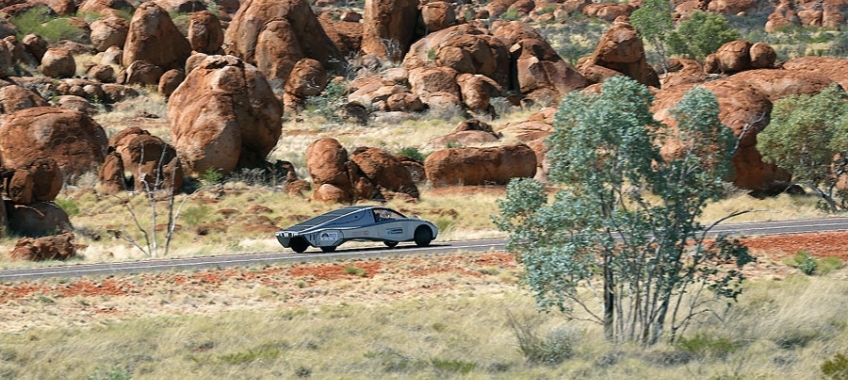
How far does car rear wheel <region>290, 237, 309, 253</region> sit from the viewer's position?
2817 cm

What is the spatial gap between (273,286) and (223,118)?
72.1ft

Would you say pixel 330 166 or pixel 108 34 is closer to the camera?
pixel 330 166

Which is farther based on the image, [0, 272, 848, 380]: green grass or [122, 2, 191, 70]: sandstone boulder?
[122, 2, 191, 70]: sandstone boulder

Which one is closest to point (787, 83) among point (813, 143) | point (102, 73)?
point (813, 143)

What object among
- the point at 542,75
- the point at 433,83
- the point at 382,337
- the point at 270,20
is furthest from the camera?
the point at 270,20

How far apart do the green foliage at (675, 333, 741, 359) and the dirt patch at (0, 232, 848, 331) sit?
648 cm

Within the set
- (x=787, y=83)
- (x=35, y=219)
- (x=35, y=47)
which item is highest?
(x=35, y=47)

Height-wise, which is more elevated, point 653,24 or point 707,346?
point 653,24

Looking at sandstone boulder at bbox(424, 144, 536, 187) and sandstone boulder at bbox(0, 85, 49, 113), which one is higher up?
sandstone boulder at bbox(0, 85, 49, 113)

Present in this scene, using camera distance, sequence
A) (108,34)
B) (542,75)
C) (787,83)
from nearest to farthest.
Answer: (787,83) < (542,75) < (108,34)

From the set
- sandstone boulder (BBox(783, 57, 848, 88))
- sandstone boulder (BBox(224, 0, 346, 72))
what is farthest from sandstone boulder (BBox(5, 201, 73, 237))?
sandstone boulder (BBox(783, 57, 848, 88))

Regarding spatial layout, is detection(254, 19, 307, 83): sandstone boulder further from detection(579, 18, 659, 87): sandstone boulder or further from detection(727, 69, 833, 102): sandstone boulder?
detection(727, 69, 833, 102): sandstone boulder

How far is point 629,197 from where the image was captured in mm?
14922

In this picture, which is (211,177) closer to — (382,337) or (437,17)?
(382,337)
